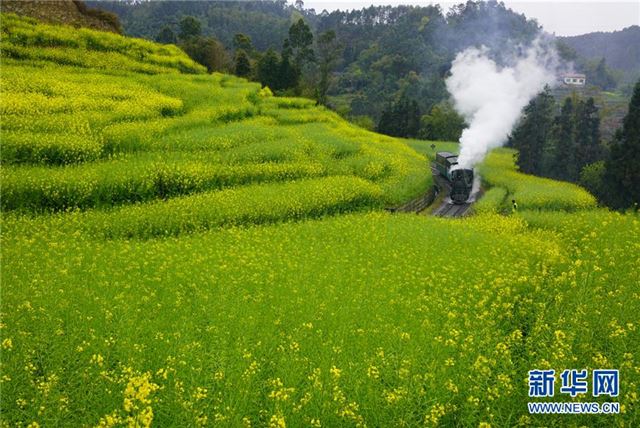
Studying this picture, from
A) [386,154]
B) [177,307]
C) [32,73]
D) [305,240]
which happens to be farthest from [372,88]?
[177,307]

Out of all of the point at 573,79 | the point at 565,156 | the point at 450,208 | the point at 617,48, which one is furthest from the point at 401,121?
the point at 617,48

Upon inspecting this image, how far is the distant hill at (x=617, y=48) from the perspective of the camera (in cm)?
17138

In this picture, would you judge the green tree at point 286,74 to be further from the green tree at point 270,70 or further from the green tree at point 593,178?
the green tree at point 593,178

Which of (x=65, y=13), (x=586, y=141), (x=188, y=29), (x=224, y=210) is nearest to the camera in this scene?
(x=224, y=210)

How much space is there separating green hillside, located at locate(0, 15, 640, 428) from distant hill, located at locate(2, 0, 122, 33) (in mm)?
16150

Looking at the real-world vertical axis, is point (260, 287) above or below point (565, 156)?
below

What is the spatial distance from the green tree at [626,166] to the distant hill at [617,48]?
157686 mm

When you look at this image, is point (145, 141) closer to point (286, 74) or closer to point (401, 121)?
point (286, 74)

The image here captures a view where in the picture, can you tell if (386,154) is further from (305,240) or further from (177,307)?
(177,307)

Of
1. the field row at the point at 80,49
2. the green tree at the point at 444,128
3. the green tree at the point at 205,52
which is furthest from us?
the green tree at the point at 444,128

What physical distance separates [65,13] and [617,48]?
19911cm

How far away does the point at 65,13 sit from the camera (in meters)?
41.8

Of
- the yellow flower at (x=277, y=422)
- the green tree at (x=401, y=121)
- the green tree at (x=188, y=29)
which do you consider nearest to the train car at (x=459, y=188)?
the yellow flower at (x=277, y=422)

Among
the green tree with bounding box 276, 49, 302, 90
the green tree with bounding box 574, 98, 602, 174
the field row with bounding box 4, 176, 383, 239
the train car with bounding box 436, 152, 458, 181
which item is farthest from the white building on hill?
the field row with bounding box 4, 176, 383, 239
